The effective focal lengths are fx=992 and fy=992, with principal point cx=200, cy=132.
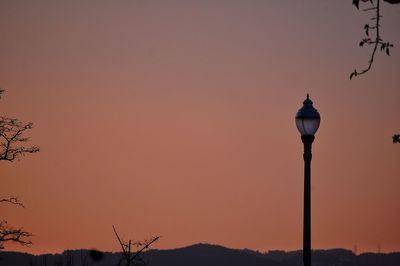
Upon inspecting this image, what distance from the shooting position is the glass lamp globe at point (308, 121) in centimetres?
1847

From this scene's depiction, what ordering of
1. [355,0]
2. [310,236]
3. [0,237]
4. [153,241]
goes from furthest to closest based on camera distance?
[153,241] → [0,237] → [310,236] → [355,0]

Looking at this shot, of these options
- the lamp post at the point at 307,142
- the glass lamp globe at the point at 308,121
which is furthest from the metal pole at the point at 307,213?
the glass lamp globe at the point at 308,121

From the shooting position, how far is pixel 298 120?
1859 cm

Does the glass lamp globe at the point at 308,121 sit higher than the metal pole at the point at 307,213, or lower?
higher

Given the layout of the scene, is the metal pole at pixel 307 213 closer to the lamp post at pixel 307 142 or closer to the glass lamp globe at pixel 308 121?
the lamp post at pixel 307 142

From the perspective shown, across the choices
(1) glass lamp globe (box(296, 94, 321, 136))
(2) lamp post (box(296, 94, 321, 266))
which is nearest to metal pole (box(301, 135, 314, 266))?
(2) lamp post (box(296, 94, 321, 266))

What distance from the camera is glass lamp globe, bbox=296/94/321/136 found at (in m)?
18.5

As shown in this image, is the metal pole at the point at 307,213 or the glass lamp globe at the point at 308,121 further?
the glass lamp globe at the point at 308,121

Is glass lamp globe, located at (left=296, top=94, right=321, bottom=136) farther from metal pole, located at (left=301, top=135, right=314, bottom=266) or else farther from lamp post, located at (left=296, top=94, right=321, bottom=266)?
metal pole, located at (left=301, top=135, right=314, bottom=266)

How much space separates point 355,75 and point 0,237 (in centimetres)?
2099

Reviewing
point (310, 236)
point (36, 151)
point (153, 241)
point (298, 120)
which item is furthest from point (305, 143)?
point (153, 241)

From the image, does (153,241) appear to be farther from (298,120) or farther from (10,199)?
(298,120)

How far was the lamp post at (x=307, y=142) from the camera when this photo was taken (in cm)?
1773

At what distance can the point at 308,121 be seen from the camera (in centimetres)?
1847
